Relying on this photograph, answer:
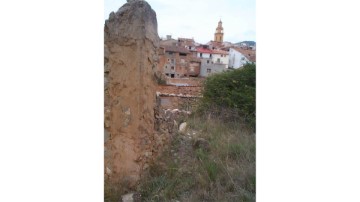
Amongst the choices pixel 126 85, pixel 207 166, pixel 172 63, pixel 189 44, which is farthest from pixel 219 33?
pixel 207 166

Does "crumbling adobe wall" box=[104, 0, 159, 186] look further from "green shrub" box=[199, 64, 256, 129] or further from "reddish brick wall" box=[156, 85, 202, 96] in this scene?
"green shrub" box=[199, 64, 256, 129]

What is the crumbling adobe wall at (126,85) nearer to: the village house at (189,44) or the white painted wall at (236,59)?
the village house at (189,44)

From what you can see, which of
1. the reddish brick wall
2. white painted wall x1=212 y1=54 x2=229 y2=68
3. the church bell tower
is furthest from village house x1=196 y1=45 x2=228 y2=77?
the reddish brick wall

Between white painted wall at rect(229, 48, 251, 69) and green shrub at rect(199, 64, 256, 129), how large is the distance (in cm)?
35

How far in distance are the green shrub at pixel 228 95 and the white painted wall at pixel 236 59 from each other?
35 centimetres

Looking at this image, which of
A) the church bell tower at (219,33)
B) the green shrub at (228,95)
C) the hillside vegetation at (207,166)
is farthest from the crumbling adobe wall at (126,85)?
the green shrub at (228,95)

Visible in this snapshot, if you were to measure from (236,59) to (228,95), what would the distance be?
165cm

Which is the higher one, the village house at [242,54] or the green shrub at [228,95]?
the village house at [242,54]

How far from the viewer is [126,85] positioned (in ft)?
7.41

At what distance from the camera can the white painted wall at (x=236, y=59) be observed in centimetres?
236

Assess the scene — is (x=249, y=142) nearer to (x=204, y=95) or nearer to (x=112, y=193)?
(x=112, y=193)
